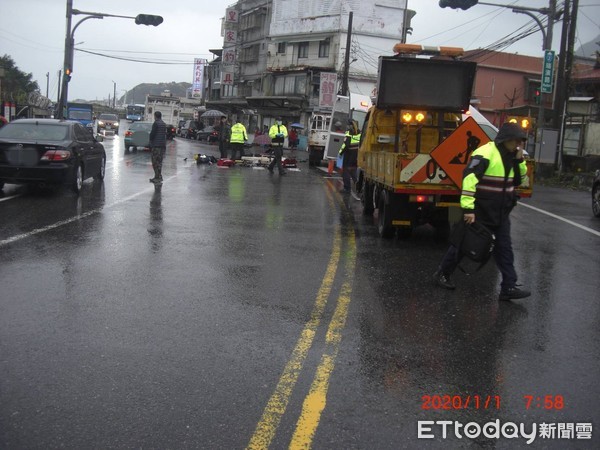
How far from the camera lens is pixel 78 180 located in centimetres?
1388

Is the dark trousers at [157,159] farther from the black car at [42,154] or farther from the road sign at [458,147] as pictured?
the road sign at [458,147]

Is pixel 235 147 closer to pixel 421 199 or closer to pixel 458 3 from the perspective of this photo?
pixel 458 3

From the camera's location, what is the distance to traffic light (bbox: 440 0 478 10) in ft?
70.2

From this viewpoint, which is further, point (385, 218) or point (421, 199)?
point (385, 218)

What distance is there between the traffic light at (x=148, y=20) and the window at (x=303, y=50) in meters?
31.4

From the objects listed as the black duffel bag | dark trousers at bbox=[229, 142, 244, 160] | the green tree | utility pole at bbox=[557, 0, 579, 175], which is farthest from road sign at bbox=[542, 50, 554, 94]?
the green tree

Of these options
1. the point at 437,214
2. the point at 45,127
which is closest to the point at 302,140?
the point at 45,127

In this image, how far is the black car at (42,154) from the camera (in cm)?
1285

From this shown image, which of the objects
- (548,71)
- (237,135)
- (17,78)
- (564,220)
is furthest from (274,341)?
(17,78)

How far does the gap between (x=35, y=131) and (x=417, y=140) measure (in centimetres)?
790

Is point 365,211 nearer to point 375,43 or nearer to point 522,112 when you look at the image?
point 522,112

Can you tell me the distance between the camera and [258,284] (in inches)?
274

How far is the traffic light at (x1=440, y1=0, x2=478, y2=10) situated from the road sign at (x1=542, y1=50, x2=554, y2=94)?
5427 mm

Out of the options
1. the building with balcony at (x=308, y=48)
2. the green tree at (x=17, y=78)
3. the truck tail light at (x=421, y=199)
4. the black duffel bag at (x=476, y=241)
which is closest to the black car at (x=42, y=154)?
the truck tail light at (x=421, y=199)
